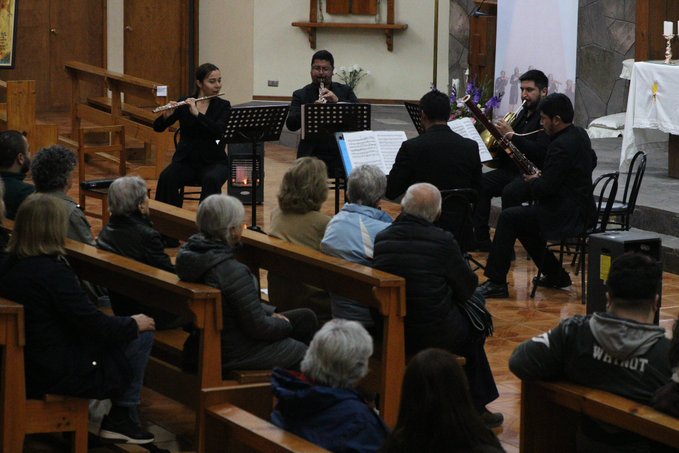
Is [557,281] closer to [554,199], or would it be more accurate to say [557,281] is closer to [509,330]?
[554,199]

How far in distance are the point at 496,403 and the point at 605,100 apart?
7.13 meters

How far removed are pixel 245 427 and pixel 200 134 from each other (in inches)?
192

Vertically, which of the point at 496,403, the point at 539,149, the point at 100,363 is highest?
the point at 539,149

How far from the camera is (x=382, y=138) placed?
6.93 meters

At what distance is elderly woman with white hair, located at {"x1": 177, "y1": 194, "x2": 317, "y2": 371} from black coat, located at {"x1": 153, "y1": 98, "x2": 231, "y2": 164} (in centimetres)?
359

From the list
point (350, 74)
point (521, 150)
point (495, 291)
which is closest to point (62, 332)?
point (495, 291)

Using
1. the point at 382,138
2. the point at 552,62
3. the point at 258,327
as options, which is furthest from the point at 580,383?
the point at 552,62

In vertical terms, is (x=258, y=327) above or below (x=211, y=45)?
below

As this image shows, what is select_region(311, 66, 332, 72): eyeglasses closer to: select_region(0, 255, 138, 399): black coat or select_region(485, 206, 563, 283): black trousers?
select_region(485, 206, 563, 283): black trousers

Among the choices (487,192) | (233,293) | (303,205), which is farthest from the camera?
(487,192)

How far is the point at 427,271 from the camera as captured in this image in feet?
14.6

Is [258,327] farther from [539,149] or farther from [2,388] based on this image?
[539,149]

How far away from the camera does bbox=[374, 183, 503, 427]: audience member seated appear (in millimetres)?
4457

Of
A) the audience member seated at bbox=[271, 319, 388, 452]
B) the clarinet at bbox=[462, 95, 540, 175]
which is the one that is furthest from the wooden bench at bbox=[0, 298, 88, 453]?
the clarinet at bbox=[462, 95, 540, 175]
